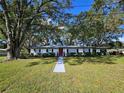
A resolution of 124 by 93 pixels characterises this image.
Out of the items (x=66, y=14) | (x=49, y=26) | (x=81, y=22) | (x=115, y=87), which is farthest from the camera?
(x=81, y=22)

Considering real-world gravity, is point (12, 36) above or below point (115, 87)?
above

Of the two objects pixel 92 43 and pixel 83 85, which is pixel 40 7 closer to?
pixel 83 85

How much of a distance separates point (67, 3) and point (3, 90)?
17.2 meters

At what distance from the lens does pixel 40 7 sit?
2228cm

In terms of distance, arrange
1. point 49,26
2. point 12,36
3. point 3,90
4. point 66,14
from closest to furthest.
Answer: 1. point 3,90
2. point 12,36
3. point 66,14
4. point 49,26

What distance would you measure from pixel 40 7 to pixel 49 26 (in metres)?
4.41

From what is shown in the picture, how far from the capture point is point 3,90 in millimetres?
6582

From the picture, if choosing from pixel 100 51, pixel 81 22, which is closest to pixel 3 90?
pixel 81 22

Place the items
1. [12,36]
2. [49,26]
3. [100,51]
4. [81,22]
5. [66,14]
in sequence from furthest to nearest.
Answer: [100,51], [81,22], [49,26], [66,14], [12,36]

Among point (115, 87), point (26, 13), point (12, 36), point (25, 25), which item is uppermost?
point (26, 13)

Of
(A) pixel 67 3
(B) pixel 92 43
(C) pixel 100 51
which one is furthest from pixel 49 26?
(B) pixel 92 43

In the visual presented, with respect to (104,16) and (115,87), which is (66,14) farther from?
(115,87)

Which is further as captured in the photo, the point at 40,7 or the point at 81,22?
the point at 81,22

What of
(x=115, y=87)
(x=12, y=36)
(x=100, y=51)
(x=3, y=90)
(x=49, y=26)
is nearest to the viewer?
(x=3, y=90)
